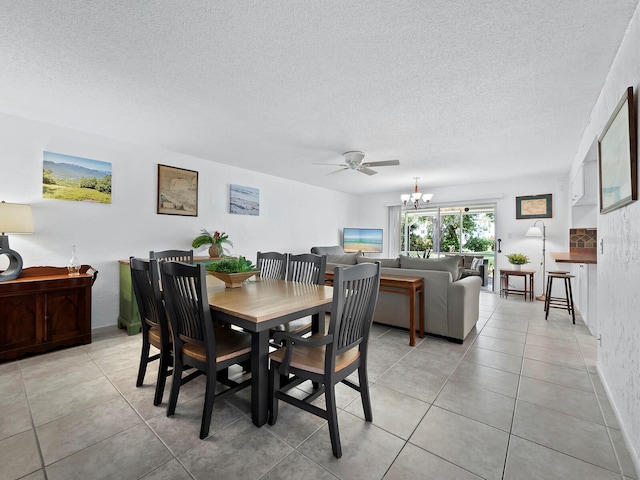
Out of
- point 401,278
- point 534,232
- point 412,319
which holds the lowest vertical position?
point 412,319

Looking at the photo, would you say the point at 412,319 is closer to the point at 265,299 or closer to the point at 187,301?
the point at 265,299

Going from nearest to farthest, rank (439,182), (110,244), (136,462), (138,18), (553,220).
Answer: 1. (136,462)
2. (138,18)
3. (110,244)
4. (553,220)
5. (439,182)

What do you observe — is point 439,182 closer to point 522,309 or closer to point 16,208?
point 522,309

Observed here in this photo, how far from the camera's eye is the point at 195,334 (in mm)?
1727

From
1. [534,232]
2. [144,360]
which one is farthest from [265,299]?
[534,232]

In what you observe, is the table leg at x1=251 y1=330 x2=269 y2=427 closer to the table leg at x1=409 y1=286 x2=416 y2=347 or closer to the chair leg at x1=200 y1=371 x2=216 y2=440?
the chair leg at x1=200 y1=371 x2=216 y2=440

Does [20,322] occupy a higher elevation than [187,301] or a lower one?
lower

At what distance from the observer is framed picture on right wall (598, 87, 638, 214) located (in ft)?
5.04

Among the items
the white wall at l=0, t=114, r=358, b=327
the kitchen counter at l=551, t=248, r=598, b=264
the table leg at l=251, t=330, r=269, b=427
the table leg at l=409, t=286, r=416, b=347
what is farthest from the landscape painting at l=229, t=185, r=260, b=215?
the kitchen counter at l=551, t=248, r=598, b=264

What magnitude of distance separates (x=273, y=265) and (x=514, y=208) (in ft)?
17.9

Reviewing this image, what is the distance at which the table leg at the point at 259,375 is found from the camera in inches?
66.6

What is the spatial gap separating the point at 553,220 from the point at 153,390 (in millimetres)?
6868

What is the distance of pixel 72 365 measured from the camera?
8.54ft

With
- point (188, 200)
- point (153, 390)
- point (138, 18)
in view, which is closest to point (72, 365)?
point (153, 390)
